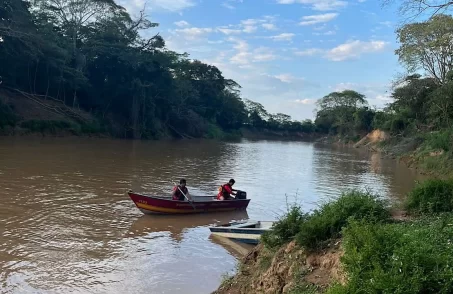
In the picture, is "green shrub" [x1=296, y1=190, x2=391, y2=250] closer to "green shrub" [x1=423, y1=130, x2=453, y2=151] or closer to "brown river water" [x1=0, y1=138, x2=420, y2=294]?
"brown river water" [x1=0, y1=138, x2=420, y2=294]

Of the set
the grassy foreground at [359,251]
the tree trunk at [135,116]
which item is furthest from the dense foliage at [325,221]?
the tree trunk at [135,116]

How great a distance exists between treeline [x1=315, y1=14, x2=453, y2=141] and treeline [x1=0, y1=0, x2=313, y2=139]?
28.4 metres

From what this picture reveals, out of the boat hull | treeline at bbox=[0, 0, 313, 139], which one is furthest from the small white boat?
treeline at bbox=[0, 0, 313, 139]

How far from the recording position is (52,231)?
428 inches

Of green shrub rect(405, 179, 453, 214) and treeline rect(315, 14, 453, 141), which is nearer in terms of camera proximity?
green shrub rect(405, 179, 453, 214)

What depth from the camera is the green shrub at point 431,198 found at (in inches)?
279

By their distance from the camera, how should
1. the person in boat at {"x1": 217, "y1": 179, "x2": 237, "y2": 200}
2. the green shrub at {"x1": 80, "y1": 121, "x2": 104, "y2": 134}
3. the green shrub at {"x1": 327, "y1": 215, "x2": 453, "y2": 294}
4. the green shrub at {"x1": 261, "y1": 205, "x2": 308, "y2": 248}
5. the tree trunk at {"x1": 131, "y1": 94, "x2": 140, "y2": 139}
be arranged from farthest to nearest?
the tree trunk at {"x1": 131, "y1": 94, "x2": 140, "y2": 139}, the green shrub at {"x1": 80, "y1": 121, "x2": 104, "y2": 134}, the person in boat at {"x1": 217, "y1": 179, "x2": 237, "y2": 200}, the green shrub at {"x1": 261, "y1": 205, "x2": 308, "y2": 248}, the green shrub at {"x1": 327, "y1": 215, "x2": 453, "y2": 294}

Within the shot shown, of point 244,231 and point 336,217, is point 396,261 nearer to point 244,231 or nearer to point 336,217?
point 336,217

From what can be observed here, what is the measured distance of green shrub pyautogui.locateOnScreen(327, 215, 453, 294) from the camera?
3863 millimetres

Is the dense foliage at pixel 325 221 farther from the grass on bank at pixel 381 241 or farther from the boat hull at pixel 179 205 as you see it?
the boat hull at pixel 179 205

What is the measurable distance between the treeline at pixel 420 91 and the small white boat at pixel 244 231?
659cm

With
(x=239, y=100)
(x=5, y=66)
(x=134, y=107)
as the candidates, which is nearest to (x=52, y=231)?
(x=5, y=66)

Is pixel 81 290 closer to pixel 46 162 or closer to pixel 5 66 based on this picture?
pixel 46 162

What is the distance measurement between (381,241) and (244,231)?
6362mm
